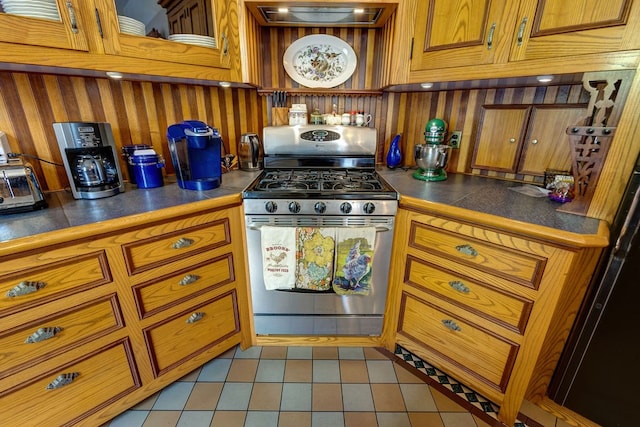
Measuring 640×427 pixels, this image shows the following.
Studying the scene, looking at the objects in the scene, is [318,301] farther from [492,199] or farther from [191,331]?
[492,199]

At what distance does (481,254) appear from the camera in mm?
1086

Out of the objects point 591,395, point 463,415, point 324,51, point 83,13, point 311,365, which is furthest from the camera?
point 324,51

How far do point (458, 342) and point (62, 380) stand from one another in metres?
1.57

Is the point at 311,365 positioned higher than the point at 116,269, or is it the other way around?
the point at 116,269

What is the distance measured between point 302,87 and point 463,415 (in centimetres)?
198

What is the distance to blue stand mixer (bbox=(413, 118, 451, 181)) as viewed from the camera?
1456 mm

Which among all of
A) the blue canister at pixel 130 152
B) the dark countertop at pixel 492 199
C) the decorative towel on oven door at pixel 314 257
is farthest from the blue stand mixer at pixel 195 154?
the dark countertop at pixel 492 199

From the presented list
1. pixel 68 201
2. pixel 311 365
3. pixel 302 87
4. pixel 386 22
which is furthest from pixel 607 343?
pixel 68 201

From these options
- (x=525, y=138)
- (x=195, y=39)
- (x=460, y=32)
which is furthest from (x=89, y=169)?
(x=525, y=138)

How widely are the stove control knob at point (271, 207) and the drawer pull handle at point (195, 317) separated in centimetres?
59

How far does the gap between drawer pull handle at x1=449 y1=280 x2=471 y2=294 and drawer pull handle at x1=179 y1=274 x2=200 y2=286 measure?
44.8 inches

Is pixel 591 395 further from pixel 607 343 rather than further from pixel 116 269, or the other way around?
pixel 116 269

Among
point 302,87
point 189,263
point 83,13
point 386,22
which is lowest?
point 189,263

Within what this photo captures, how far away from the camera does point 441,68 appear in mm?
1288
